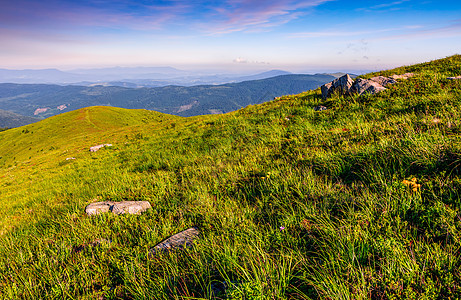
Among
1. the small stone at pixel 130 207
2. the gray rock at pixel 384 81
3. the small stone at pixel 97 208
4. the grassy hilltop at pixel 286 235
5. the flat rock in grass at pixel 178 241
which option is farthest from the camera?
the gray rock at pixel 384 81

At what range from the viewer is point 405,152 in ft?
13.8

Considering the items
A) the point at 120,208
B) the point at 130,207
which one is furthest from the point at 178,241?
the point at 120,208

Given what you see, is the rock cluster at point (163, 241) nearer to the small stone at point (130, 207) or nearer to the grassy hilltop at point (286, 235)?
the small stone at point (130, 207)

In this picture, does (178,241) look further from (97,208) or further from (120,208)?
(97,208)

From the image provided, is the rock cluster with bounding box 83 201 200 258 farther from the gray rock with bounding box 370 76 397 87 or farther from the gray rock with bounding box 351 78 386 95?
the gray rock with bounding box 370 76 397 87

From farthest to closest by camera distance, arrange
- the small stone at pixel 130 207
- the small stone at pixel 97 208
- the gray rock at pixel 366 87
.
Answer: the gray rock at pixel 366 87 < the small stone at pixel 97 208 < the small stone at pixel 130 207

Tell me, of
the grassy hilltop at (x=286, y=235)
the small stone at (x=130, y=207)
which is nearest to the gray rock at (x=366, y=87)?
the grassy hilltop at (x=286, y=235)

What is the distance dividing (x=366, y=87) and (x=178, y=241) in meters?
14.6

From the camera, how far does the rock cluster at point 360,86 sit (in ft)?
41.2

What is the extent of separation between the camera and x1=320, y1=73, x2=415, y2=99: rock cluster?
1257 centimetres

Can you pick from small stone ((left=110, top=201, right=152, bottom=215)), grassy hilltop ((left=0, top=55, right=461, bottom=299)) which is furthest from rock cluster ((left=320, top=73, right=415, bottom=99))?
small stone ((left=110, top=201, right=152, bottom=215))

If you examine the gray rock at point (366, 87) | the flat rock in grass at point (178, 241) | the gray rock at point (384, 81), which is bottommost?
the flat rock in grass at point (178, 241)

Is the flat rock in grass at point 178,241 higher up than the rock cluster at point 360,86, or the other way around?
the rock cluster at point 360,86

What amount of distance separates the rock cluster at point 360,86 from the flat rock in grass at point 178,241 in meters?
13.6
